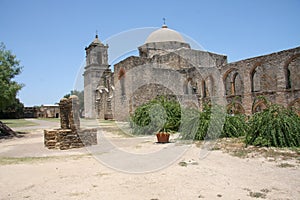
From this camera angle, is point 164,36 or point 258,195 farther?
point 164,36

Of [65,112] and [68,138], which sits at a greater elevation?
[65,112]

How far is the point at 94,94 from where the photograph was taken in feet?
88.7

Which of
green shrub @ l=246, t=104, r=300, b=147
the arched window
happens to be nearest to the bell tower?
the arched window

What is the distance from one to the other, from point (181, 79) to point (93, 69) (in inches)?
448

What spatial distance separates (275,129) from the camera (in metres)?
7.14

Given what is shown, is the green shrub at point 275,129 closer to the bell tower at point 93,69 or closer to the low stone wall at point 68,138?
the low stone wall at point 68,138

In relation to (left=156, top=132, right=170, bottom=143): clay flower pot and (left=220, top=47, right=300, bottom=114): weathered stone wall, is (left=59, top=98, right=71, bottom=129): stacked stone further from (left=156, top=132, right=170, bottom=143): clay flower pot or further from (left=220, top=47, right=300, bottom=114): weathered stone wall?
(left=220, top=47, right=300, bottom=114): weathered stone wall

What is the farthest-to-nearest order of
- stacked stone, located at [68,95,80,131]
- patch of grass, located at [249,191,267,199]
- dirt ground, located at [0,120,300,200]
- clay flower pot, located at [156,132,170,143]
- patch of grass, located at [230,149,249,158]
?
clay flower pot, located at [156,132,170,143], stacked stone, located at [68,95,80,131], patch of grass, located at [230,149,249,158], dirt ground, located at [0,120,300,200], patch of grass, located at [249,191,267,199]

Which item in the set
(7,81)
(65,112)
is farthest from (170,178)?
(7,81)

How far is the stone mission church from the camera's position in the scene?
16.4 metres

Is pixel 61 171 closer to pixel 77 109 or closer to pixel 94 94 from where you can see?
pixel 77 109

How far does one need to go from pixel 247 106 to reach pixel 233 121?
8563 millimetres

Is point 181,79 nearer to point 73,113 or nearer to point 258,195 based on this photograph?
point 73,113

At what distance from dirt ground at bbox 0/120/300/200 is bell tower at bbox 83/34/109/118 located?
21.1 m
